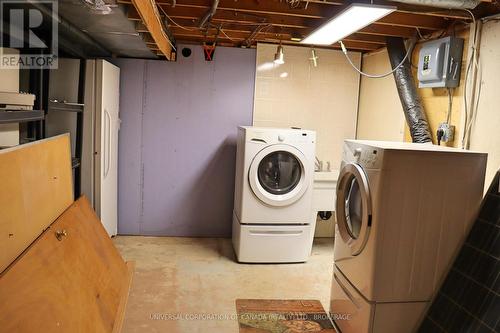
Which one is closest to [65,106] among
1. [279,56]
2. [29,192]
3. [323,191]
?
[29,192]

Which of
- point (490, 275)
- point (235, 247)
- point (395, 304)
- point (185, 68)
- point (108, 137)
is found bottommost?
point (235, 247)

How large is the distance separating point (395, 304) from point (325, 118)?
2739 millimetres

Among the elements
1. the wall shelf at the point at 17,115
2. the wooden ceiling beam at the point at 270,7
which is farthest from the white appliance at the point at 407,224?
the wall shelf at the point at 17,115

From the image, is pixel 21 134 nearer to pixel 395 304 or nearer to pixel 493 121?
pixel 395 304

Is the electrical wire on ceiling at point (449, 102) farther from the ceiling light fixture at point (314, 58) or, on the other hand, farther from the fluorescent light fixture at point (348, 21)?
the ceiling light fixture at point (314, 58)

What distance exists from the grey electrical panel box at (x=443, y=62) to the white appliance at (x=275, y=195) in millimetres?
1200

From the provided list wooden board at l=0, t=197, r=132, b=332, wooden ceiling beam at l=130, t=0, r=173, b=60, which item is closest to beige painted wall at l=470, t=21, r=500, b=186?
wooden ceiling beam at l=130, t=0, r=173, b=60

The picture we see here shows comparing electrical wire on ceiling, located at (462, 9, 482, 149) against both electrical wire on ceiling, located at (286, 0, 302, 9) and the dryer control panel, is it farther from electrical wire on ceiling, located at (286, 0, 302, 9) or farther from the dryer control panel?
electrical wire on ceiling, located at (286, 0, 302, 9)

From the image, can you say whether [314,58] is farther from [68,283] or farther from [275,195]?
[68,283]

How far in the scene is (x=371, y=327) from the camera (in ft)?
7.99

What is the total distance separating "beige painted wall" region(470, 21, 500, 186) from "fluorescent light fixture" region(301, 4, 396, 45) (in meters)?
0.77

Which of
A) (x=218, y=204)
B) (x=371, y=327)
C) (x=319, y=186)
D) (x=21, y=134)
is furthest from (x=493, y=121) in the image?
(x=21, y=134)

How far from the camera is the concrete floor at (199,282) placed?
289cm

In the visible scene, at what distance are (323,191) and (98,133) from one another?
2.28m
